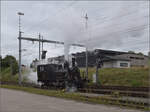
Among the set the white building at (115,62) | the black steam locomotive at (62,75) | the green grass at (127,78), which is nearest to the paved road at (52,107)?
the black steam locomotive at (62,75)

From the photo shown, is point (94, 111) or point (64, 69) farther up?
point (64, 69)

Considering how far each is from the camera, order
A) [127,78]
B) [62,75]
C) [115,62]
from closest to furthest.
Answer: [62,75]
[127,78]
[115,62]


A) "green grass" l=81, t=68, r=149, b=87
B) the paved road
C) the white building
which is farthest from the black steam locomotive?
the white building

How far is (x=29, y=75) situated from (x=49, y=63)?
1644 centimetres

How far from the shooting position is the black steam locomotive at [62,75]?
1862 centimetres

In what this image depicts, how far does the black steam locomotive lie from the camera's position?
18625 mm

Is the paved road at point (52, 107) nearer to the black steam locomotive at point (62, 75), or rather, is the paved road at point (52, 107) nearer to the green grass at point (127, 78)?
the black steam locomotive at point (62, 75)

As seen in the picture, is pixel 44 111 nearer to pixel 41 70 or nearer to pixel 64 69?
pixel 64 69

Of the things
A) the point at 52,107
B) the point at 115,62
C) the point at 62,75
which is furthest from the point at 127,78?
the point at 115,62

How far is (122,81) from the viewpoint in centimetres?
2211

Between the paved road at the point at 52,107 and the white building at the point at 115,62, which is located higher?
the white building at the point at 115,62

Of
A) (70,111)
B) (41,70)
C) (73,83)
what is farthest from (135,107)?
(41,70)

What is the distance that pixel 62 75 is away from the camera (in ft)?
62.7

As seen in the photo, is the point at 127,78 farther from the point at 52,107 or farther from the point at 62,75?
the point at 52,107
